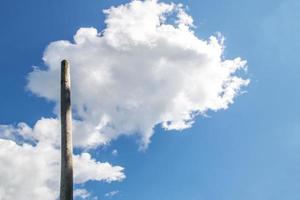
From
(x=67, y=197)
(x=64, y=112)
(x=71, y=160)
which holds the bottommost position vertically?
(x=67, y=197)

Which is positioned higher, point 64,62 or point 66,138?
point 64,62

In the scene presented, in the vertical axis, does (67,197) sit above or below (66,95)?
below

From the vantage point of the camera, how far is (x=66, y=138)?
546 inches

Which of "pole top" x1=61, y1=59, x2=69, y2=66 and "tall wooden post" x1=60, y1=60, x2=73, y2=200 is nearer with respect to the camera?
"tall wooden post" x1=60, y1=60, x2=73, y2=200

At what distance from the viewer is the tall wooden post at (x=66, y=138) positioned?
13.1m

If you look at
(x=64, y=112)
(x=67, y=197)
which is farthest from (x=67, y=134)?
(x=67, y=197)

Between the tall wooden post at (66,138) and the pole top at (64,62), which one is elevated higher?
the pole top at (64,62)

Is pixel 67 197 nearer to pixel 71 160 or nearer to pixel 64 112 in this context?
pixel 71 160

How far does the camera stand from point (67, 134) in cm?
1393

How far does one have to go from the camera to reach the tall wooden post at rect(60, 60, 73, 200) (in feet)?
43.1

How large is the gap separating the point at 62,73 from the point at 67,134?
1.81 metres

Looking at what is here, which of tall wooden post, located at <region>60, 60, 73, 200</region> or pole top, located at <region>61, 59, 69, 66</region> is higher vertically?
pole top, located at <region>61, 59, 69, 66</region>

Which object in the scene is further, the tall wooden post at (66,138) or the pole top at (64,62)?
the pole top at (64,62)

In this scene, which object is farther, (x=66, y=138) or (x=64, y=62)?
(x=64, y=62)
